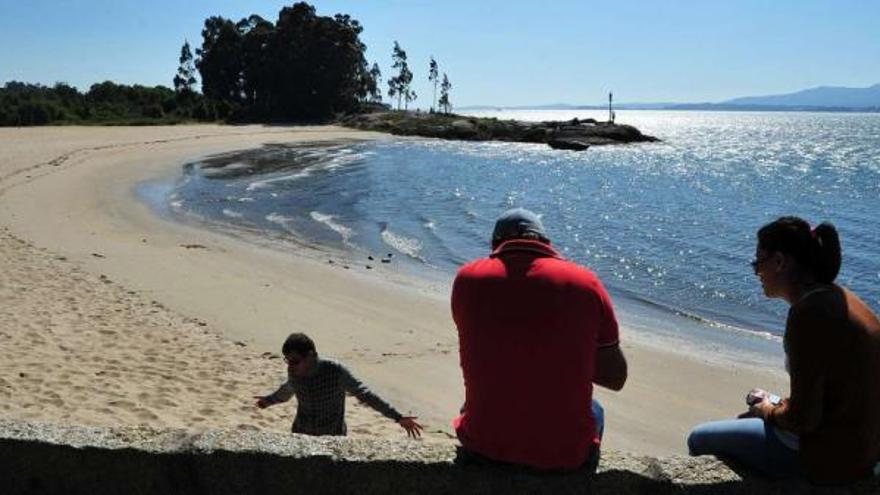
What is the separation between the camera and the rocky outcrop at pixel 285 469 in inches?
119

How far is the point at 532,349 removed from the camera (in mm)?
2812

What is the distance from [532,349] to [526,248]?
37 cm

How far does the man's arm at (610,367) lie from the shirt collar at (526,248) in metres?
0.39

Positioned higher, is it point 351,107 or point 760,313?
point 351,107

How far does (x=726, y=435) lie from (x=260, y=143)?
55804 millimetres

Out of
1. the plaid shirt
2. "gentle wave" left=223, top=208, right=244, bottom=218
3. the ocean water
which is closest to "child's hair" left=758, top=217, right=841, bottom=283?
the plaid shirt

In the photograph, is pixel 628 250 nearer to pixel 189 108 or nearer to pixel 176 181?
pixel 176 181

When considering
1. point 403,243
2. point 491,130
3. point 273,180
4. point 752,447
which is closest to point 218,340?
point 752,447

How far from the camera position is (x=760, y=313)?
13633mm

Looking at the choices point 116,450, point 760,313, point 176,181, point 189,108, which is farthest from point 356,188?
point 189,108

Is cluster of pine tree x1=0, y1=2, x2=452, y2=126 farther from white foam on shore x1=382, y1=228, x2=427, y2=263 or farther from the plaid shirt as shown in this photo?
the plaid shirt

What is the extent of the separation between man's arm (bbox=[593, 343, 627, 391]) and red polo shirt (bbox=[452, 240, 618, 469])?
0.14ft

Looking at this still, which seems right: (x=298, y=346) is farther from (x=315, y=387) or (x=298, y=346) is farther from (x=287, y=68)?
(x=287, y=68)

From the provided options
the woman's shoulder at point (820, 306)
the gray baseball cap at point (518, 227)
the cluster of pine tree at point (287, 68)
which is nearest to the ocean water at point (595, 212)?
the woman's shoulder at point (820, 306)
